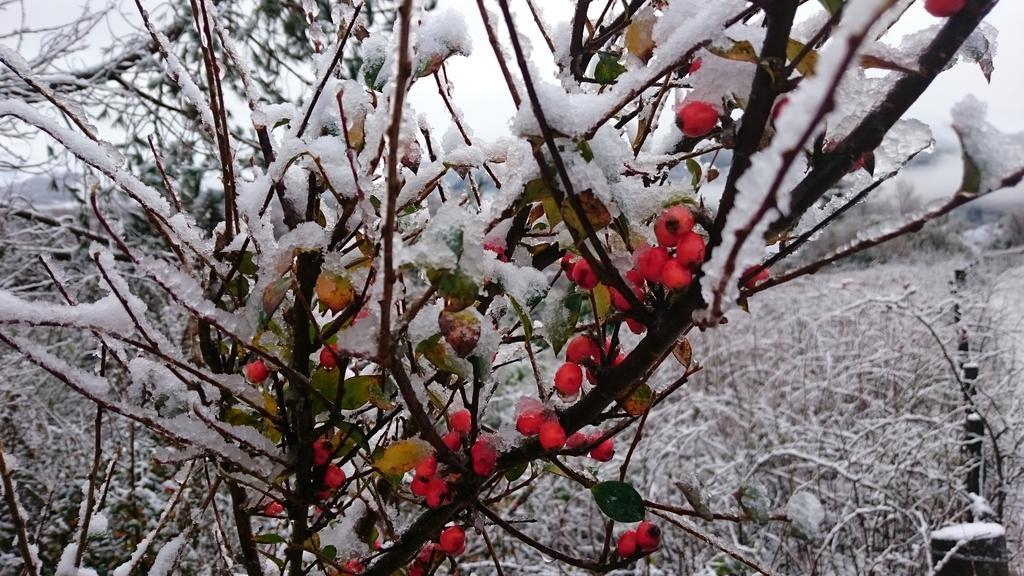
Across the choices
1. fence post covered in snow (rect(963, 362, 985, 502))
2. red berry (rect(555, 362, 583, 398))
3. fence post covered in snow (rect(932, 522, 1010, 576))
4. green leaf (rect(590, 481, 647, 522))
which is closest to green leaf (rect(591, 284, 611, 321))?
red berry (rect(555, 362, 583, 398))

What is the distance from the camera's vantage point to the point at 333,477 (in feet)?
2.42

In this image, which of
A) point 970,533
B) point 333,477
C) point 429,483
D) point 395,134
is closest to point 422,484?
point 429,483

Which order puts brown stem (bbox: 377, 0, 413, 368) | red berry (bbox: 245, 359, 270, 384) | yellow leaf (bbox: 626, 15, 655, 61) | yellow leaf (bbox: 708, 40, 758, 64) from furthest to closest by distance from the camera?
red berry (bbox: 245, 359, 270, 384)
yellow leaf (bbox: 626, 15, 655, 61)
yellow leaf (bbox: 708, 40, 758, 64)
brown stem (bbox: 377, 0, 413, 368)

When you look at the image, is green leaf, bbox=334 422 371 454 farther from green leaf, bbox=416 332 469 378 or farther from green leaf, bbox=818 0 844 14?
green leaf, bbox=818 0 844 14

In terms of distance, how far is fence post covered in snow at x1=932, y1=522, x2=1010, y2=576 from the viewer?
1819mm

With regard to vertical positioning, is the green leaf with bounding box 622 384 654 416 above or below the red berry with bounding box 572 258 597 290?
below

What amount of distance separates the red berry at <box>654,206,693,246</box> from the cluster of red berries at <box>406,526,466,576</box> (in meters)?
0.49

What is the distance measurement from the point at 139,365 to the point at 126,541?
8.89 ft

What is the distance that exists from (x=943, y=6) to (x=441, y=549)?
2.68 ft

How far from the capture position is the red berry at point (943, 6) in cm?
41

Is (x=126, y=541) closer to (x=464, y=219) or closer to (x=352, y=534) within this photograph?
(x=352, y=534)

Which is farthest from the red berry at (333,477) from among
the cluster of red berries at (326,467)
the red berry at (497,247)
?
the red berry at (497,247)

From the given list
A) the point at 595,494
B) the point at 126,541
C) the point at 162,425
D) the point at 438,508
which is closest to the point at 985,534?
the point at 595,494

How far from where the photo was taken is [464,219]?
1.64ft
